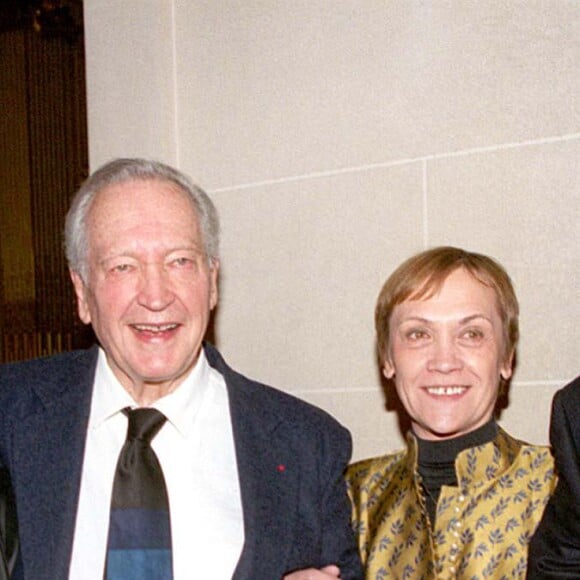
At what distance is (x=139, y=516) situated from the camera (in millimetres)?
2086

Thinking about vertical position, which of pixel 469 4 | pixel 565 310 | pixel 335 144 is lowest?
pixel 565 310

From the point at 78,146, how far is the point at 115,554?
85.9 inches

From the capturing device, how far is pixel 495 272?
235 cm

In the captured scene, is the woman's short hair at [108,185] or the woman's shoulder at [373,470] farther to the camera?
the woman's shoulder at [373,470]

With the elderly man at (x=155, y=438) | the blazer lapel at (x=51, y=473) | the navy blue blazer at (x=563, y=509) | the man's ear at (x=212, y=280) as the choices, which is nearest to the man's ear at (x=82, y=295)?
the elderly man at (x=155, y=438)

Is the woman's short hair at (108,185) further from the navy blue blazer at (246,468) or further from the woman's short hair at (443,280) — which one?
the woman's short hair at (443,280)

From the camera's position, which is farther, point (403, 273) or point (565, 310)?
point (565, 310)

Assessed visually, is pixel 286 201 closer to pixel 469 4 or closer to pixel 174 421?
→ pixel 469 4

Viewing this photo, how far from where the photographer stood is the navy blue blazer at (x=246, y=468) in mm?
2074

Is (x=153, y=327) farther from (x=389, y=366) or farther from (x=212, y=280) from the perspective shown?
(x=389, y=366)

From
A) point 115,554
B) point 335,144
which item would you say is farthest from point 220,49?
point 115,554

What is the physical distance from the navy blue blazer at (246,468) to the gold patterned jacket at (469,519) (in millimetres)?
95

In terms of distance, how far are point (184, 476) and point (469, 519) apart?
2.05 ft

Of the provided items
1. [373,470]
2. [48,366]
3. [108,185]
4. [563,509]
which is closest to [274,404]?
[373,470]
